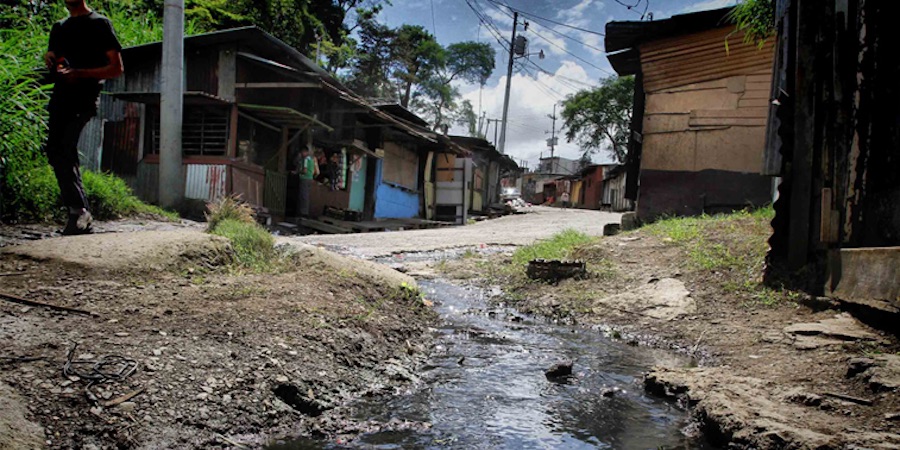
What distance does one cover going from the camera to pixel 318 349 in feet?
8.99

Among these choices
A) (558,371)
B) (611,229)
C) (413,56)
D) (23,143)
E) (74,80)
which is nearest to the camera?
(558,371)

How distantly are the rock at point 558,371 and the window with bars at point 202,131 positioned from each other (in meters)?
10.7

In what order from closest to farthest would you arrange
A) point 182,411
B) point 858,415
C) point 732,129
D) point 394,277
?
point 182,411, point 858,415, point 394,277, point 732,129

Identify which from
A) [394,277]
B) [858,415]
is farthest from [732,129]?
[858,415]

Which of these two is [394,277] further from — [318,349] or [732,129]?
[732,129]

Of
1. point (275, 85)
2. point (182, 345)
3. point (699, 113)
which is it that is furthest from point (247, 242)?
point (275, 85)

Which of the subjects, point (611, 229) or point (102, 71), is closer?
point (102, 71)

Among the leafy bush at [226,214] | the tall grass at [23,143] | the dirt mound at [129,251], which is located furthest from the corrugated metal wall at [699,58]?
the tall grass at [23,143]

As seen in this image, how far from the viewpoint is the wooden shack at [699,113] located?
27.3 ft

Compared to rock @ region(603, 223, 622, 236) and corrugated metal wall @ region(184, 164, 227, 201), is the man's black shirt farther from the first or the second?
rock @ region(603, 223, 622, 236)

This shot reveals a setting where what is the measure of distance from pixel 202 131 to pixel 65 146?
8.51 m

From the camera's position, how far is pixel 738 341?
11.9 feet

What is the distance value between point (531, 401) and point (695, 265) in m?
3.54

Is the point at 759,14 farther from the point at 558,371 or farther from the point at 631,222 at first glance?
the point at 558,371
